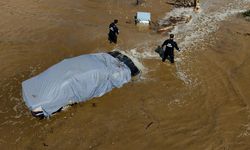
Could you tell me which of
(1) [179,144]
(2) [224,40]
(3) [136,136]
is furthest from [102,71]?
(2) [224,40]

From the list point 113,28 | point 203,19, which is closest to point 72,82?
point 113,28

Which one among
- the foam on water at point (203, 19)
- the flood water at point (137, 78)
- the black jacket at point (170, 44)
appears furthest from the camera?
the foam on water at point (203, 19)

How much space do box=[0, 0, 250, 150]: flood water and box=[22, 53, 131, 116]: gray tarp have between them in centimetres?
53

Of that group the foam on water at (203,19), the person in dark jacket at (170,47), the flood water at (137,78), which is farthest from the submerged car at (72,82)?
the foam on water at (203,19)

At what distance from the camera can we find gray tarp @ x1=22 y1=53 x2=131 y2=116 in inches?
477

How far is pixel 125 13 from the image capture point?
20.4m

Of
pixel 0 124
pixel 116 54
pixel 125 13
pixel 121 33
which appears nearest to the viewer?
pixel 0 124

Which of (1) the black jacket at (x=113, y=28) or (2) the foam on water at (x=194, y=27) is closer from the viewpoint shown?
(2) the foam on water at (x=194, y=27)

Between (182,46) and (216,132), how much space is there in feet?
19.3

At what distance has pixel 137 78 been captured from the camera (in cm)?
1456

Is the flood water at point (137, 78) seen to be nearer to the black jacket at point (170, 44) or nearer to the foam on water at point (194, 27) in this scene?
the foam on water at point (194, 27)

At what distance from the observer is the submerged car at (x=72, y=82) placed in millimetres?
12078

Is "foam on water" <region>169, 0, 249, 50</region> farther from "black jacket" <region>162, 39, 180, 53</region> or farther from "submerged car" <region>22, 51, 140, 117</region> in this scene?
"submerged car" <region>22, 51, 140, 117</region>

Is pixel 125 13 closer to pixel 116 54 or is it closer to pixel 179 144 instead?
pixel 116 54
